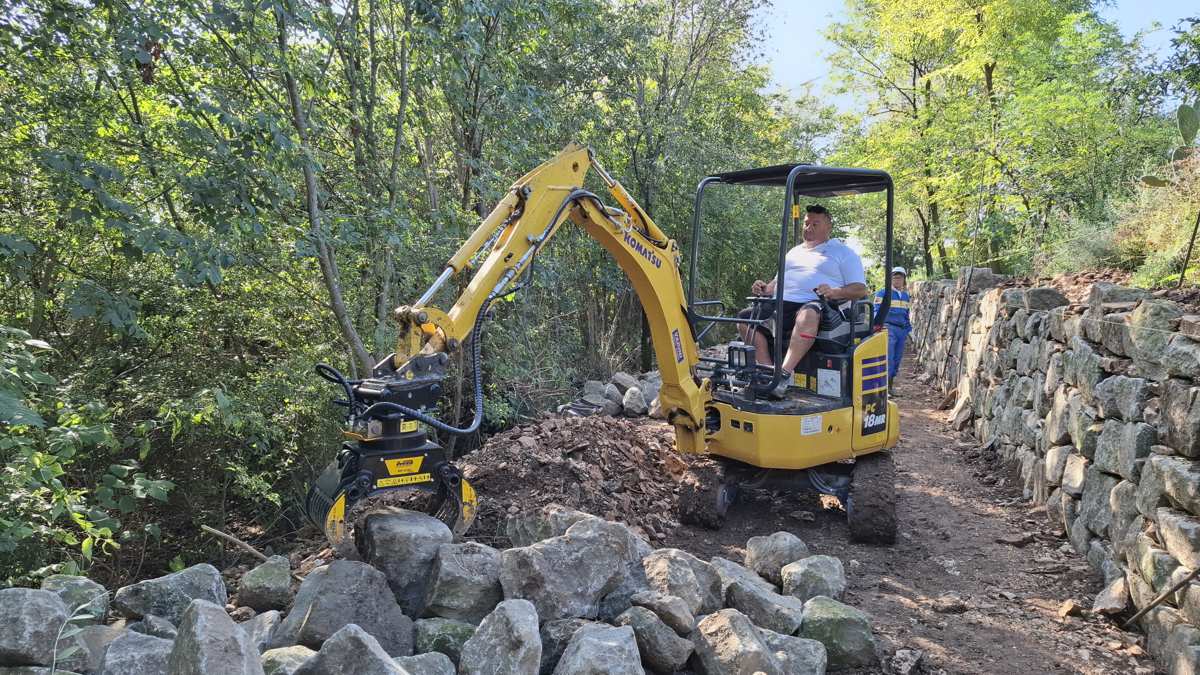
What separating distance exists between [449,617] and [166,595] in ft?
3.71

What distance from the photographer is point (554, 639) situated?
2.99 meters

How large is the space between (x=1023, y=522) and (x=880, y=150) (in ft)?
43.9

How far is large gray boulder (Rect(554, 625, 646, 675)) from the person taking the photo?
266cm

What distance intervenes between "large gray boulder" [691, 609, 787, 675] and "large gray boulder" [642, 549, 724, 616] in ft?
0.61

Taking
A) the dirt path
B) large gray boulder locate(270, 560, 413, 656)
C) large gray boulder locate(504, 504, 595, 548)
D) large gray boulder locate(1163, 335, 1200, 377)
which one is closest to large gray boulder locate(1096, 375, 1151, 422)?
large gray boulder locate(1163, 335, 1200, 377)

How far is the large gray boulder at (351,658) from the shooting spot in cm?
245

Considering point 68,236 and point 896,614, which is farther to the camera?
point 68,236

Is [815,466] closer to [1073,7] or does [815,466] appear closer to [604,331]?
[604,331]

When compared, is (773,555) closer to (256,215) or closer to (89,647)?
(89,647)

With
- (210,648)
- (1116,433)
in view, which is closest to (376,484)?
(210,648)

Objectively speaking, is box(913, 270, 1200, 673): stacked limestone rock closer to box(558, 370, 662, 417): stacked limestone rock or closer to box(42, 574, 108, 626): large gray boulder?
box(558, 370, 662, 417): stacked limestone rock

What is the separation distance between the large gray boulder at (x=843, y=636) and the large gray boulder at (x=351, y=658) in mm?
1935

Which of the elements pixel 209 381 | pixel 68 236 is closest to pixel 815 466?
pixel 209 381

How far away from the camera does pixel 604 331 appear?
12.5 meters
